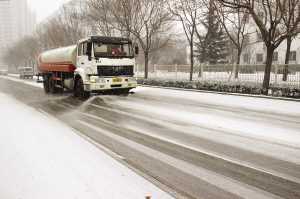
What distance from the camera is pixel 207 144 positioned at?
7004mm

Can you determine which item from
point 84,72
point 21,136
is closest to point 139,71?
point 84,72

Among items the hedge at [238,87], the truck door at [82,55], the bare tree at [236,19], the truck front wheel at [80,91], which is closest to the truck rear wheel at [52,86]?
the truck front wheel at [80,91]

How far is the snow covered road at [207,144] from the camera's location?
15.8 ft

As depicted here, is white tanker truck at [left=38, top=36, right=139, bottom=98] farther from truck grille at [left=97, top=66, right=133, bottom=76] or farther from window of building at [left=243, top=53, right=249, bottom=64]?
window of building at [left=243, top=53, right=249, bottom=64]

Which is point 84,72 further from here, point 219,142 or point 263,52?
point 263,52

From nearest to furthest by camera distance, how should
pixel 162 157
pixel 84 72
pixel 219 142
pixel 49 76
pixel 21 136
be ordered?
pixel 162 157 → pixel 219 142 → pixel 21 136 → pixel 84 72 → pixel 49 76

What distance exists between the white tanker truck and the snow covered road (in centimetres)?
356

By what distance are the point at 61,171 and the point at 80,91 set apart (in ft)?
39.3

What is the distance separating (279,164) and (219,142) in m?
1.66

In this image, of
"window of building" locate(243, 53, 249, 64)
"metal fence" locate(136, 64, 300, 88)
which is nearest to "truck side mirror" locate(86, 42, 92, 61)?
"metal fence" locate(136, 64, 300, 88)

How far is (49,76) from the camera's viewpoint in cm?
2267

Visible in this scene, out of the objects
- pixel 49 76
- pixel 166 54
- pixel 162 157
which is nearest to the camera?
pixel 162 157

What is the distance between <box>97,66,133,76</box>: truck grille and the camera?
1568cm

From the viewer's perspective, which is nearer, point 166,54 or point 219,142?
point 219,142
